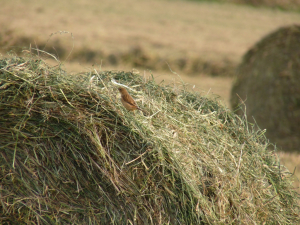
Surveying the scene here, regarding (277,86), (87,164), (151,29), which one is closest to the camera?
(87,164)

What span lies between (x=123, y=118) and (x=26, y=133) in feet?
2.77

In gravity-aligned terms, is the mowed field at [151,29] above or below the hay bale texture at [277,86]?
below

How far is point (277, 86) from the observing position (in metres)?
8.65

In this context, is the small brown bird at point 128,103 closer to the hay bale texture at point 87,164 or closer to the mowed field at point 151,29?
the hay bale texture at point 87,164

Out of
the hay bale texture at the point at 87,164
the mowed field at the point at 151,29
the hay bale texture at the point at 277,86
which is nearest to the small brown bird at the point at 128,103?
the hay bale texture at the point at 87,164

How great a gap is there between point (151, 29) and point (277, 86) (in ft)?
39.2

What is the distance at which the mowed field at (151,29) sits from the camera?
13281mm

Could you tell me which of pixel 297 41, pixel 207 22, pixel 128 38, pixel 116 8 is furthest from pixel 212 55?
pixel 116 8

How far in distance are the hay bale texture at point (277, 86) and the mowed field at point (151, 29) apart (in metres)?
1.01

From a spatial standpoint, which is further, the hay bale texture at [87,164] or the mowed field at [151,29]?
the mowed field at [151,29]

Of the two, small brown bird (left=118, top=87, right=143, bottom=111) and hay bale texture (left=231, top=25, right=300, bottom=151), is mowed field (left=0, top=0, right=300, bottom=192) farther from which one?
small brown bird (left=118, top=87, right=143, bottom=111)

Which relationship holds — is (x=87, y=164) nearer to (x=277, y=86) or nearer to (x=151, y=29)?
(x=277, y=86)

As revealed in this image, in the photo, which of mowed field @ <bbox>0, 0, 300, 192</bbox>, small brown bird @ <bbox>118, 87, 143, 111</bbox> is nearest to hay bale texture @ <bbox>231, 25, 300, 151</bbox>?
mowed field @ <bbox>0, 0, 300, 192</bbox>

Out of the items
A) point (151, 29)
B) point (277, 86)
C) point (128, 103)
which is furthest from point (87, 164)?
point (151, 29)
